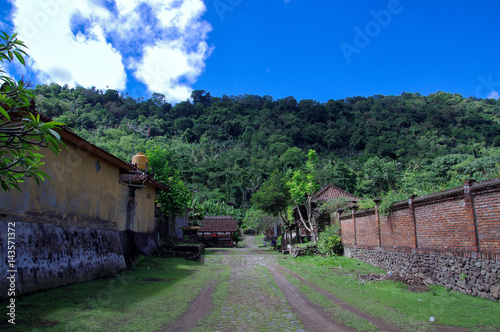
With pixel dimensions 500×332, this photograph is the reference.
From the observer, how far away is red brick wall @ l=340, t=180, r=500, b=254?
24.6 feet

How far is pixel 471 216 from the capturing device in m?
8.05

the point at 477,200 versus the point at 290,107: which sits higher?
the point at 290,107

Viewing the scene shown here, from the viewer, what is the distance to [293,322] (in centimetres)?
612

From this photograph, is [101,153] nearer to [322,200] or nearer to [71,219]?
[71,219]

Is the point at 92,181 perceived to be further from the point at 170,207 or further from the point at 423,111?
the point at 423,111

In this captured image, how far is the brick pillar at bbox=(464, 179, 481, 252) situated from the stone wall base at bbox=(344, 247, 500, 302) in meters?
0.36

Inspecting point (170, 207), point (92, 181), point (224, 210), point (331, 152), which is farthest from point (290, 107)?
point (92, 181)

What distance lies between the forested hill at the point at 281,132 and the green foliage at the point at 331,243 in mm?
34823

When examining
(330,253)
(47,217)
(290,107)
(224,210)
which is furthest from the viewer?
(290,107)

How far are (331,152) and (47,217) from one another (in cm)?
8980

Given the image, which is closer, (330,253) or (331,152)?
(330,253)

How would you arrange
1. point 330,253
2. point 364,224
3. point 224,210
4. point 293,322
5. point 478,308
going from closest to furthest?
1. point 293,322
2. point 478,308
3. point 364,224
4. point 330,253
5. point 224,210

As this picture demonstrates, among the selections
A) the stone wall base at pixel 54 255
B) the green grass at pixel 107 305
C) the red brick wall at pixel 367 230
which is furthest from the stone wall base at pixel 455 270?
the stone wall base at pixel 54 255

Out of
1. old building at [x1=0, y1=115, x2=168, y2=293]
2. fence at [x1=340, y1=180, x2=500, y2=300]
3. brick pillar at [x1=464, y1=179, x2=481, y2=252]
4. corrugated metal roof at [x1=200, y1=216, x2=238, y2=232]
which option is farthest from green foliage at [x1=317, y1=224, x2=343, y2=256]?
corrugated metal roof at [x1=200, y1=216, x2=238, y2=232]
